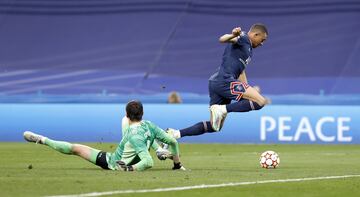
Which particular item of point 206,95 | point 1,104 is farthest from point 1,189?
point 206,95

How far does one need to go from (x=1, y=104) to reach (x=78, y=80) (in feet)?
11.0

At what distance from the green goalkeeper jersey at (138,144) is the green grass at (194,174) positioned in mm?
175

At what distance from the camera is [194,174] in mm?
11930

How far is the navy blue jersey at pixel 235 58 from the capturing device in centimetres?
1469

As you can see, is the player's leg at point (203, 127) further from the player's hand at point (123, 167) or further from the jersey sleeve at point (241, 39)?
the player's hand at point (123, 167)

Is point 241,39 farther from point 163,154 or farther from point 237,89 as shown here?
point 163,154

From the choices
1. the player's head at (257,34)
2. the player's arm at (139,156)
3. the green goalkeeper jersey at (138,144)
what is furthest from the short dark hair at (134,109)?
the player's head at (257,34)

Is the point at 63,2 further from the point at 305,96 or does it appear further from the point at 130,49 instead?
the point at 305,96

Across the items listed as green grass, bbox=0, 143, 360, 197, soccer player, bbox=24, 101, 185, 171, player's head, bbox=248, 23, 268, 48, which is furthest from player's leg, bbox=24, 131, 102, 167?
player's head, bbox=248, 23, 268, 48

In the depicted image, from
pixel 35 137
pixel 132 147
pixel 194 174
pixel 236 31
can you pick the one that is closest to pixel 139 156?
pixel 132 147

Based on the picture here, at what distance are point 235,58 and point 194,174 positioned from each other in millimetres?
3175

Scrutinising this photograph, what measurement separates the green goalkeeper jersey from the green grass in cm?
18

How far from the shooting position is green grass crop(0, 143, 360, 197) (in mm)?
9820

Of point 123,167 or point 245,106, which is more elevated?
point 245,106
